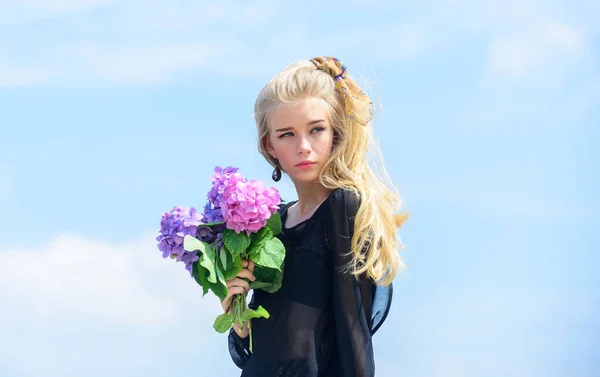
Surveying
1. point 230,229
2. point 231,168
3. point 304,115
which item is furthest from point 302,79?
point 230,229

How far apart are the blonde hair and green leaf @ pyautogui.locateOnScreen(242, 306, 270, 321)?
47 cm

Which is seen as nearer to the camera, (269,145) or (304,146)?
(304,146)

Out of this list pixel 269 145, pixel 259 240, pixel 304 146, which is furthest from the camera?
pixel 269 145

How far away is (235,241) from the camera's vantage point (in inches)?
152

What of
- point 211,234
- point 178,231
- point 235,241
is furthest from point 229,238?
point 178,231

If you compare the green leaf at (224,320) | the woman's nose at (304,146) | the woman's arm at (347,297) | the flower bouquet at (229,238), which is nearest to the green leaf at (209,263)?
the flower bouquet at (229,238)

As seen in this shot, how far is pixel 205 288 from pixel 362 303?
781 mm

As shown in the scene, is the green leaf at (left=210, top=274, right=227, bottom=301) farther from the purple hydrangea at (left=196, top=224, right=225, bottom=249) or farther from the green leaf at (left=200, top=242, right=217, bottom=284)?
the purple hydrangea at (left=196, top=224, right=225, bottom=249)

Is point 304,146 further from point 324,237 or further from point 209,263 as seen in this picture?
point 209,263

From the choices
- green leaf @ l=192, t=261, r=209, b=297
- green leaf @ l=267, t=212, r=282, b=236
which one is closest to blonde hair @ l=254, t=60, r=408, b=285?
green leaf @ l=267, t=212, r=282, b=236

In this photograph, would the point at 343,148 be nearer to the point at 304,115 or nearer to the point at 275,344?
the point at 304,115

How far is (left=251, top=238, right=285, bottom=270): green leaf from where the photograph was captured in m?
3.85

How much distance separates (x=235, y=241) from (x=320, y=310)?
1.78 ft

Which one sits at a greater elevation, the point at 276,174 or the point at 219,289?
the point at 276,174
